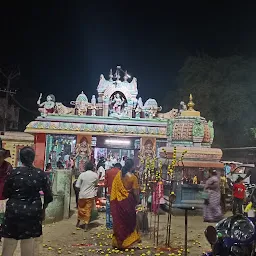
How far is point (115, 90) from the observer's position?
75.3ft

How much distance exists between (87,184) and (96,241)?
5.17 feet

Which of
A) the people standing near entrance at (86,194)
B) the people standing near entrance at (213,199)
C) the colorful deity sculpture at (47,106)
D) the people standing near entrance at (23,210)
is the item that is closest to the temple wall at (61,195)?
the people standing near entrance at (86,194)

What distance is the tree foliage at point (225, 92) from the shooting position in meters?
22.8

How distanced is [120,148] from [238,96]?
8.41 metres

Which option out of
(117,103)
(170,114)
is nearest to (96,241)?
(117,103)

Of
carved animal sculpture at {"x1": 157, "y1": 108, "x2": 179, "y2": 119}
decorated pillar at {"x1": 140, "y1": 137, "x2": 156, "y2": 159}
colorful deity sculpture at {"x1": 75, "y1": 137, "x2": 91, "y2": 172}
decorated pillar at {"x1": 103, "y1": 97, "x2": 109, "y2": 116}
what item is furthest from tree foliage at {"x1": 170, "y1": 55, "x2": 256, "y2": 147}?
colorful deity sculpture at {"x1": 75, "y1": 137, "x2": 91, "y2": 172}

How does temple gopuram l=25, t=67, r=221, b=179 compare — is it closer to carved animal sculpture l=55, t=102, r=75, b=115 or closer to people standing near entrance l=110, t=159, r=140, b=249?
carved animal sculpture l=55, t=102, r=75, b=115

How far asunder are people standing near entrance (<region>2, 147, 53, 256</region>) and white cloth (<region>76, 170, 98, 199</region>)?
4178 mm

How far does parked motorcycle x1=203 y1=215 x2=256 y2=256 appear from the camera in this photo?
3.70 meters

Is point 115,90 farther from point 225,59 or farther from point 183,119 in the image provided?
point 183,119

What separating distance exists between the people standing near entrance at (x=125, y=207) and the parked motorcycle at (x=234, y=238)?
107 inches

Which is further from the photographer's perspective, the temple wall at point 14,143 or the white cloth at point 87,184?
the temple wall at point 14,143

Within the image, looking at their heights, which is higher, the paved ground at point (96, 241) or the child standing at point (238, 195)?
the child standing at point (238, 195)

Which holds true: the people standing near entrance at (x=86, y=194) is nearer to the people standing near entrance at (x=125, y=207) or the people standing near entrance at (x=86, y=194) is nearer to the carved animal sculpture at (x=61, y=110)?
the people standing near entrance at (x=125, y=207)
